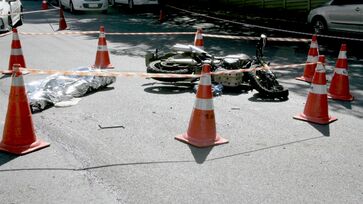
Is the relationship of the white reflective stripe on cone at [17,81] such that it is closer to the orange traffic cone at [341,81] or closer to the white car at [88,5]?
the orange traffic cone at [341,81]

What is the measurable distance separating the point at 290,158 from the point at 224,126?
1379mm

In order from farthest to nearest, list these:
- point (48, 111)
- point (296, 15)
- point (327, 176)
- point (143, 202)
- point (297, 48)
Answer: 1. point (296, 15)
2. point (297, 48)
3. point (48, 111)
4. point (327, 176)
5. point (143, 202)

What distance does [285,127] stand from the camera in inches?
268

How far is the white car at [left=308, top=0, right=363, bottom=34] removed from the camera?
49.0ft

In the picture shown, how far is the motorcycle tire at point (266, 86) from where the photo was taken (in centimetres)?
830

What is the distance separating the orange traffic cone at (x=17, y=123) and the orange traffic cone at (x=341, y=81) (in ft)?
16.9

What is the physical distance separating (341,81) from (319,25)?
832 cm

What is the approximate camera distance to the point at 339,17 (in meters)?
15.4

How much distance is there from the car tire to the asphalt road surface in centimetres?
650

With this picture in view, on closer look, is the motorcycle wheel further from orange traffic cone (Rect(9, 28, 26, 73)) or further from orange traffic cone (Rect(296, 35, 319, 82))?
orange traffic cone (Rect(9, 28, 26, 73))

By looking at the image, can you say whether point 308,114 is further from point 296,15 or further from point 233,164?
point 296,15

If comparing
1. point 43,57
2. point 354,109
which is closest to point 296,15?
point 43,57

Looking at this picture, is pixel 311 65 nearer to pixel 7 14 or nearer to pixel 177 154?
pixel 177 154

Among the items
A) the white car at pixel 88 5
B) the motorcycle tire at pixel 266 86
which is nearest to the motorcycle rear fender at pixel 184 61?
the motorcycle tire at pixel 266 86
